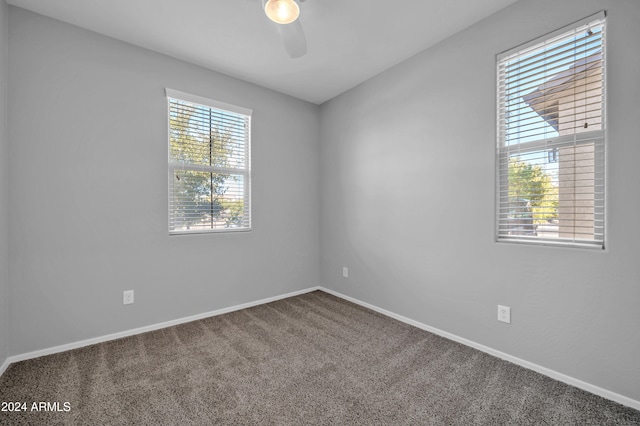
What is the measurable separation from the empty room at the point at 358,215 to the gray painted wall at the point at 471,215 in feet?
0.05

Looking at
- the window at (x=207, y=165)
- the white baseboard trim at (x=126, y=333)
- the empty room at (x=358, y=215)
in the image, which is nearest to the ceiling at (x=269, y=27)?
the empty room at (x=358, y=215)

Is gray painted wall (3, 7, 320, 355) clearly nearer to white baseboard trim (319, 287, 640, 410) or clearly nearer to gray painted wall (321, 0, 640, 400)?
gray painted wall (321, 0, 640, 400)

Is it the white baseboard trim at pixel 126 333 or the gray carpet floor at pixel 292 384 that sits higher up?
the white baseboard trim at pixel 126 333

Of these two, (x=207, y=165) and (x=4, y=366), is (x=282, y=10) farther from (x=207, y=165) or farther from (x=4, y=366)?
(x=4, y=366)

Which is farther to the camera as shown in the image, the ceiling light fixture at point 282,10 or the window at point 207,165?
the window at point 207,165

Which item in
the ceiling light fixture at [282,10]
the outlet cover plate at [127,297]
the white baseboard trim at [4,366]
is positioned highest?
the ceiling light fixture at [282,10]

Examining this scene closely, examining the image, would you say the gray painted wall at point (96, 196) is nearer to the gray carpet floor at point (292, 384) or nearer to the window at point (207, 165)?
the window at point (207, 165)

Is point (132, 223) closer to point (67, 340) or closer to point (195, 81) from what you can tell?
point (67, 340)

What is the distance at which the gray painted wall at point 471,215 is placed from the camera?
1.63 meters

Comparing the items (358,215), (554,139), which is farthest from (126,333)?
(554,139)

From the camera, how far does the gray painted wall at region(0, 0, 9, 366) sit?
6.42 feet

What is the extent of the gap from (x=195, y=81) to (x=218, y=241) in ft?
5.53

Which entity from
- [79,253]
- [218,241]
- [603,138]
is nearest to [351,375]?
[218,241]

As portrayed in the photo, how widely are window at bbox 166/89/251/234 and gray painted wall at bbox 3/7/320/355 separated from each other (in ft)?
0.37
